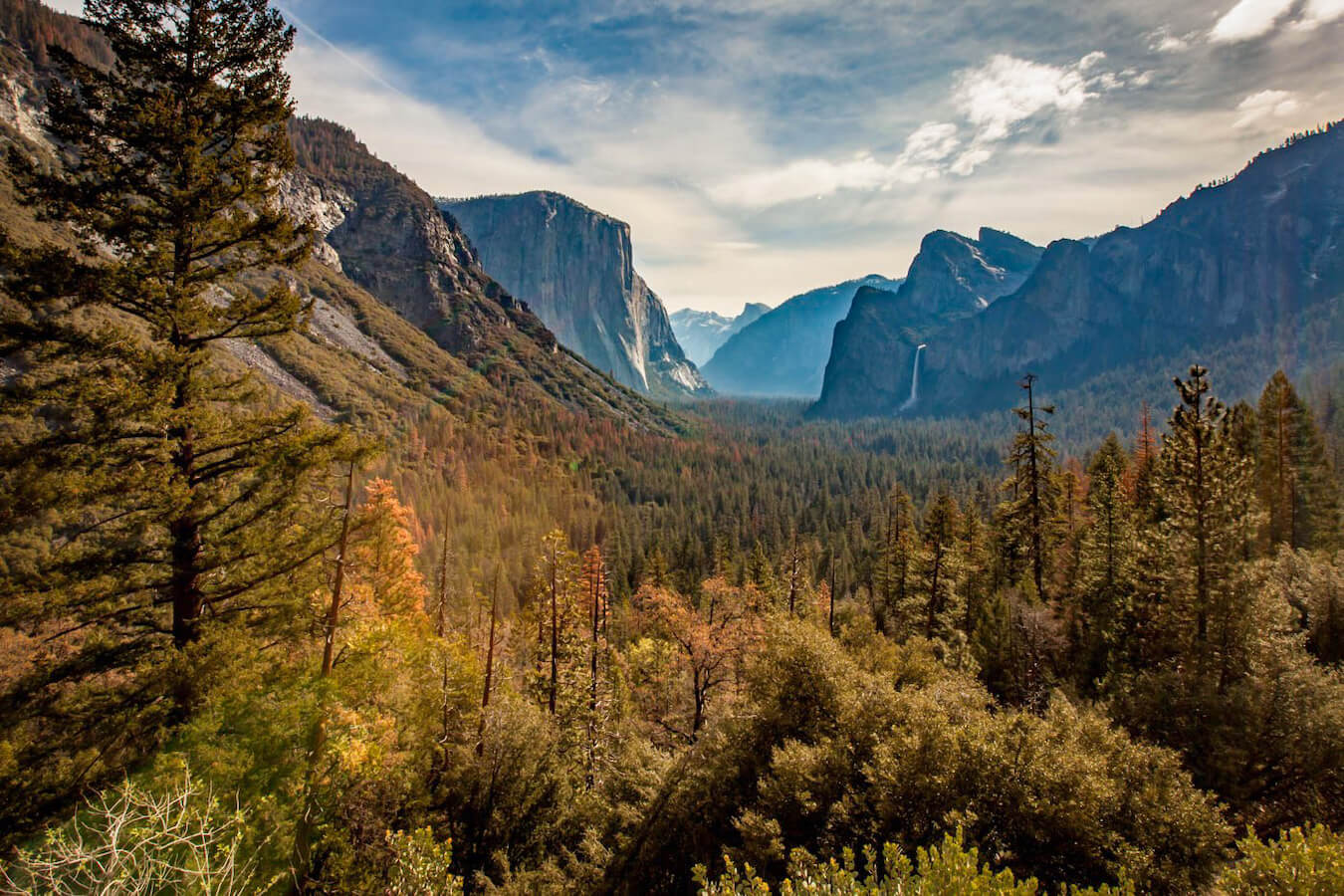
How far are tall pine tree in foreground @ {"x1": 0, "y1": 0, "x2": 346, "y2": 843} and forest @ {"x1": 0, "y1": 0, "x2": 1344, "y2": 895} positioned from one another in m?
0.06

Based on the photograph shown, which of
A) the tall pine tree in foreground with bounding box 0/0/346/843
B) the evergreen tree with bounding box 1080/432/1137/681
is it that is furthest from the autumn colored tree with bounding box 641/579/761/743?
the tall pine tree in foreground with bounding box 0/0/346/843

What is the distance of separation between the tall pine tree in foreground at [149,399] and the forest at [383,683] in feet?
0.19

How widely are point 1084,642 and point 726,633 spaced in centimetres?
1571

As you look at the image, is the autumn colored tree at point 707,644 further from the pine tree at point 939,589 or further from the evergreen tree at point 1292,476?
the evergreen tree at point 1292,476

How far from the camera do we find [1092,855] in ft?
34.8

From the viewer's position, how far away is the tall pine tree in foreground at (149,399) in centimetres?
820

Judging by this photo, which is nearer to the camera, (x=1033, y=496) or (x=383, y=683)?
(x=383, y=683)

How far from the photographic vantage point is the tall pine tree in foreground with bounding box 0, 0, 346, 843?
820 cm

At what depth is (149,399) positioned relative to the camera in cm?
861

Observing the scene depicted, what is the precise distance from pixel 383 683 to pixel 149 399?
7381 mm

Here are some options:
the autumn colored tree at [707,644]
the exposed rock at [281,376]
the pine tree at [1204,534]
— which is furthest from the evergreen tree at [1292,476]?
the exposed rock at [281,376]

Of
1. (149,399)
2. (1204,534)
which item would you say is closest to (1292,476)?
(1204,534)

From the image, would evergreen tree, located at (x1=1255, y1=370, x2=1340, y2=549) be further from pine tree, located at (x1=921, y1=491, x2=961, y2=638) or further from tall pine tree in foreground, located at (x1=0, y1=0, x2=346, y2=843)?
tall pine tree in foreground, located at (x1=0, y1=0, x2=346, y2=843)

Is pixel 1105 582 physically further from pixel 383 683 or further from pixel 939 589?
pixel 383 683
